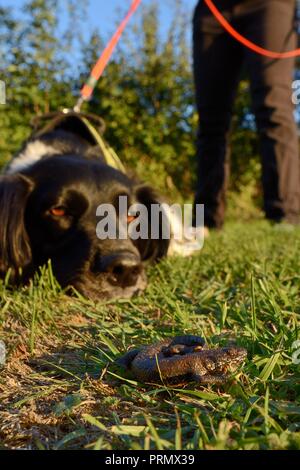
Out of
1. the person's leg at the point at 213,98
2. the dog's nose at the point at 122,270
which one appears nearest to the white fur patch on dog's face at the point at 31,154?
the dog's nose at the point at 122,270

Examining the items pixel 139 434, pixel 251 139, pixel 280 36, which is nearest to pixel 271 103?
pixel 280 36

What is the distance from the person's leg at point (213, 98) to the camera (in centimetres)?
425

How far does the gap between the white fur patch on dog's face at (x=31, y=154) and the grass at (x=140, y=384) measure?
117cm

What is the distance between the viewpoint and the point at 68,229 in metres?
2.49

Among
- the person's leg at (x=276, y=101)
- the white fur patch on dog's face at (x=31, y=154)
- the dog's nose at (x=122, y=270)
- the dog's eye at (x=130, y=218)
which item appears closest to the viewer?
the dog's nose at (x=122, y=270)

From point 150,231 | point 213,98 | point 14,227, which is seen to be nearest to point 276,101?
point 213,98

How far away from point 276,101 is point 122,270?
237cm

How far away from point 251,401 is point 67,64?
6.70 meters

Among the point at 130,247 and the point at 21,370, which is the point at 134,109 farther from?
the point at 21,370

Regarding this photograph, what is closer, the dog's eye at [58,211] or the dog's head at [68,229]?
the dog's head at [68,229]

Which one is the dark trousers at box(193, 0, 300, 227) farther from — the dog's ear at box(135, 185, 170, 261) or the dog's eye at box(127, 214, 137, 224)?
the dog's eye at box(127, 214, 137, 224)

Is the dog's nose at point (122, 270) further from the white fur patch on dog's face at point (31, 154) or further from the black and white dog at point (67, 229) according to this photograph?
the white fur patch on dog's face at point (31, 154)

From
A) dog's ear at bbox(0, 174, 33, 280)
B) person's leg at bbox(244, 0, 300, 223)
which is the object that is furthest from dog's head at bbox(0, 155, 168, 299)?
person's leg at bbox(244, 0, 300, 223)

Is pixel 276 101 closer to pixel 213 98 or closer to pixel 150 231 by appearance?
pixel 213 98
